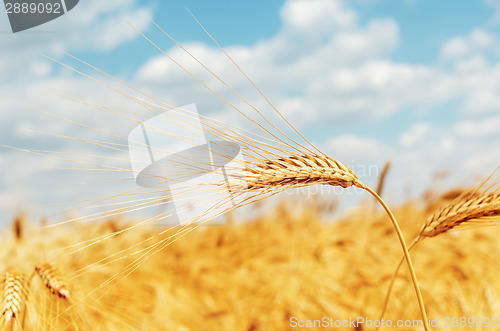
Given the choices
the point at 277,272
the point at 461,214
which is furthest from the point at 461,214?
the point at 277,272

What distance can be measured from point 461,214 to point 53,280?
140cm

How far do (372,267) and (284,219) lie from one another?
1.31 metres

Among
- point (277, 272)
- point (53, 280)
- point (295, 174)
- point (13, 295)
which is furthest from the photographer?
point (277, 272)

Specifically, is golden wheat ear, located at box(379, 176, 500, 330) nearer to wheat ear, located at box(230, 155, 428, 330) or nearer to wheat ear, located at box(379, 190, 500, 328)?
wheat ear, located at box(379, 190, 500, 328)

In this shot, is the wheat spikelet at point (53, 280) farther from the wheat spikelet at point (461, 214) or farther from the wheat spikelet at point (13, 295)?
the wheat spikelet at point (461, 214)

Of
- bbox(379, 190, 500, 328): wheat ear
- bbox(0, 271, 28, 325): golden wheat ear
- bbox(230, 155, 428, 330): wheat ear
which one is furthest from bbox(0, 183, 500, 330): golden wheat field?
bbox(379, 190, 500, 328): wheat ear

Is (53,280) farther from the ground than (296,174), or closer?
closer

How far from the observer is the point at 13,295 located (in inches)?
58.4

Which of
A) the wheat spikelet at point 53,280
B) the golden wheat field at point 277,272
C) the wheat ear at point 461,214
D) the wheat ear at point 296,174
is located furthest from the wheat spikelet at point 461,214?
the wheat spikelet at point 53,280

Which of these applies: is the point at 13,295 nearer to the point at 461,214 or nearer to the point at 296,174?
the point at 296,174

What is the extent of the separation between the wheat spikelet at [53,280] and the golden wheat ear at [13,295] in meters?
0.07

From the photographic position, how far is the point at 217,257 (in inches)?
158

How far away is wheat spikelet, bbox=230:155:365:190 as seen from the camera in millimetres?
1232

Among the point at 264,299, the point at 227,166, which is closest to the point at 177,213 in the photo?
the point at 227,166
